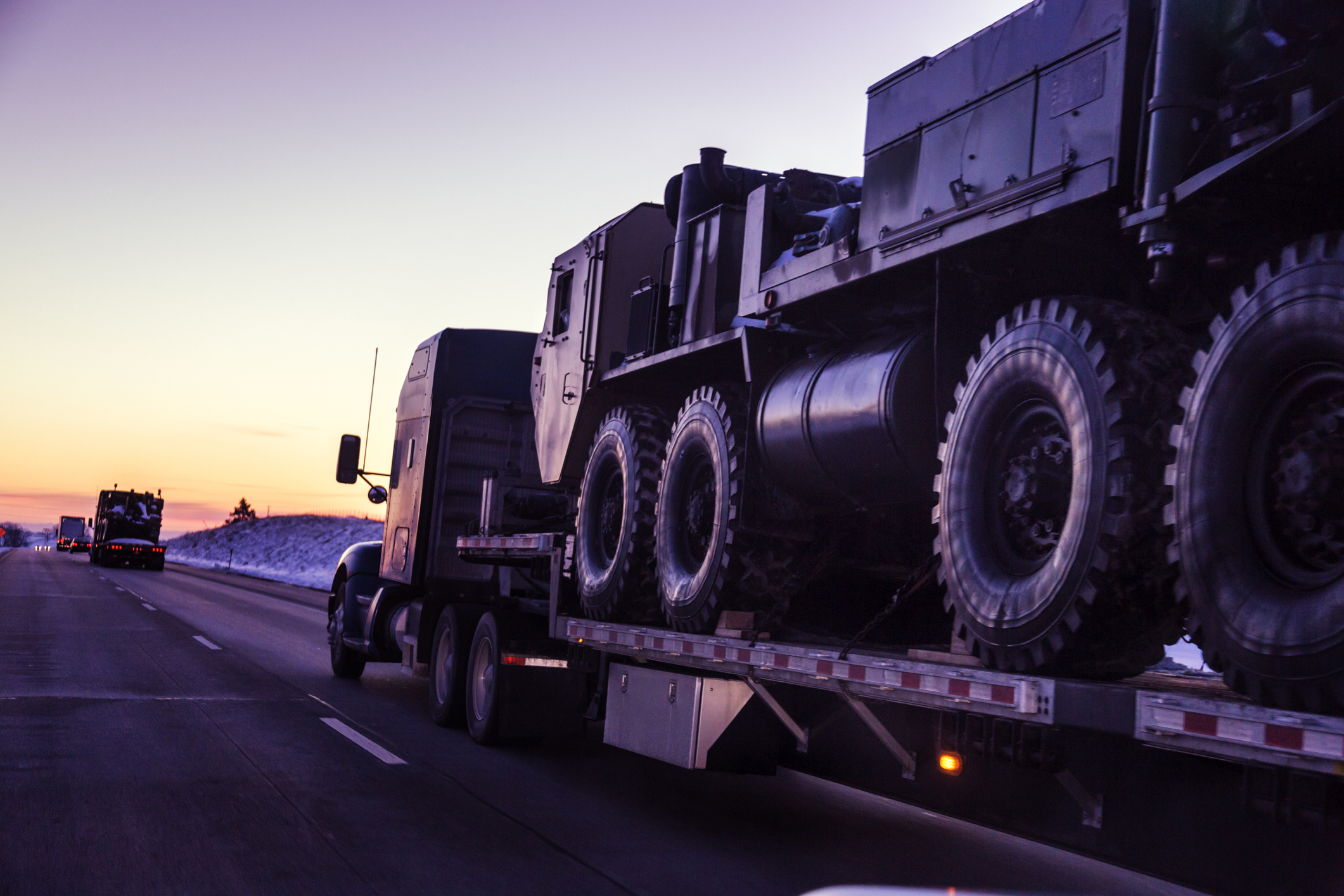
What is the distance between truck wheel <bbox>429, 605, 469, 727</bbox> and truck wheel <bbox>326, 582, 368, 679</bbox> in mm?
3110

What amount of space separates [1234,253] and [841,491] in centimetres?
258

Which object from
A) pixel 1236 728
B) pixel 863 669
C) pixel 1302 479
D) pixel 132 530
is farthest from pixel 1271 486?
pixel 132 530

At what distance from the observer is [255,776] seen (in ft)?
27.1

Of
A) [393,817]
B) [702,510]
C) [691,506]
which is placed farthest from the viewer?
[691,506]

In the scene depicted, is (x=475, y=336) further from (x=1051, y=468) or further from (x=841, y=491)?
(x=1051, y=468)

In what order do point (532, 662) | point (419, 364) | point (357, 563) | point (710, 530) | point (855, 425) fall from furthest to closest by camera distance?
1. point (357, 563)
2. point (419, 364)
3. point (532, 662)
4. point (710, 530)
5. point (855, 425)

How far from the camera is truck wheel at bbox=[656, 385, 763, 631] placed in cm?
707

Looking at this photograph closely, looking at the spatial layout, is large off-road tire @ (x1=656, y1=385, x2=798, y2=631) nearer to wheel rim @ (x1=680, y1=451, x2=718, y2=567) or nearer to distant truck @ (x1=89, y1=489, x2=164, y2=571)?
wheel rim @ (x1=680, y1=451, x2=718, y2=567)

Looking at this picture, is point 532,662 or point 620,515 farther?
point 532,662

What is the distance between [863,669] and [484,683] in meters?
5.94

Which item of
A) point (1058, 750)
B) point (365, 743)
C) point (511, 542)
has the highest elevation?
point (511, 542)

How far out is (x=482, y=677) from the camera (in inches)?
424

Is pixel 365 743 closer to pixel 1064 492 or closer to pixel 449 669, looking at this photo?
pixel 449 669

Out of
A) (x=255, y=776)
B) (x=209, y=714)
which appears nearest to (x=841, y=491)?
(x=255, y=776)
